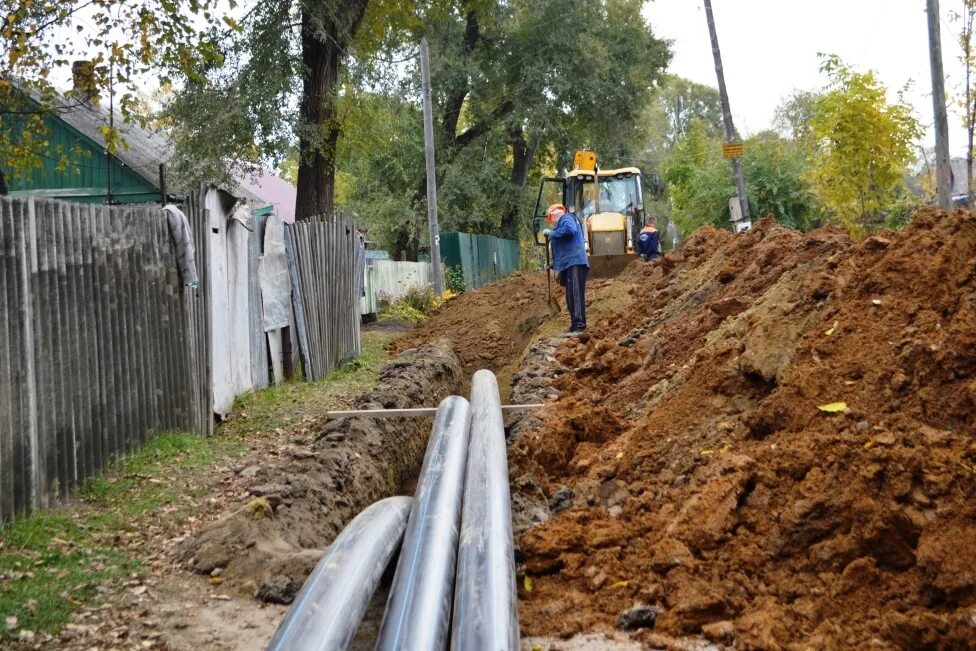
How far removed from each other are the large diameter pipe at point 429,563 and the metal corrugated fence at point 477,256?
23.8 metres

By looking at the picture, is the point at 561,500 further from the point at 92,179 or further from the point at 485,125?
the point at 485,125

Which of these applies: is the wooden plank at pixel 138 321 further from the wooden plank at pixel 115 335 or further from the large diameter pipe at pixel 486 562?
the large diameter pipe at pixel 486 562

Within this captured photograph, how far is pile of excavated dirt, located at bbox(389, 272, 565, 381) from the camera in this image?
15.8 metres

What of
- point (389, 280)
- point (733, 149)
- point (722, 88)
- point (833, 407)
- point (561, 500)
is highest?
point (722, 88)

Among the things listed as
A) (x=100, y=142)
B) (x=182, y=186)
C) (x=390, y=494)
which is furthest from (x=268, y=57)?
(x=390, y=494)

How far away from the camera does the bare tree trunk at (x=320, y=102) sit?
15977 mm

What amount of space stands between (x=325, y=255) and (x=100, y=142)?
341 inches

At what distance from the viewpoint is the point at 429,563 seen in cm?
396

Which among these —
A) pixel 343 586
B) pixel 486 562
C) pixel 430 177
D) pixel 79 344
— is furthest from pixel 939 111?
pixel 430 177

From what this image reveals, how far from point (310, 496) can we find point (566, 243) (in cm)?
724

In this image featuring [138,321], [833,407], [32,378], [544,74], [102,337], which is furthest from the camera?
[544,74]

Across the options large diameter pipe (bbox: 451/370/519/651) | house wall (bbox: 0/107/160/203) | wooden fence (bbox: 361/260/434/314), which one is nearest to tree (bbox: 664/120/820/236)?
wooden fence (bbox: 361/260/434/314)

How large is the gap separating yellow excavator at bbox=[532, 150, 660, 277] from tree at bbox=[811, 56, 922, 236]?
173 inches

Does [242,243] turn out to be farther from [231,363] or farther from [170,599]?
[170,599]
